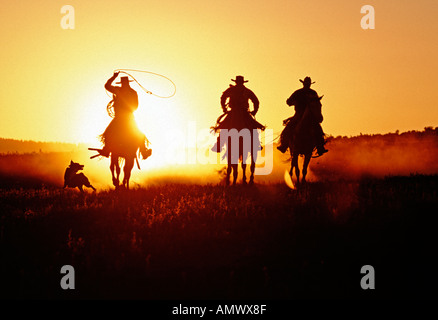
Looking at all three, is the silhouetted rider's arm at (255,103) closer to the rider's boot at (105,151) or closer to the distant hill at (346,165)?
the rider's boot at (105,151)

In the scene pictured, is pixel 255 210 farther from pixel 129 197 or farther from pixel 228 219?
pixel 129 197

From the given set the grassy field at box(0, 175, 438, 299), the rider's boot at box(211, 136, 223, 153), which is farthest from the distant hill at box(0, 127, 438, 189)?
the grassy field at box(0, 175, 438, 299)

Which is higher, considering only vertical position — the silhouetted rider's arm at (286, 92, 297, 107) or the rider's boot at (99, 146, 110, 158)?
the silhouetted rider's arm at (286, 92, 297, 107)

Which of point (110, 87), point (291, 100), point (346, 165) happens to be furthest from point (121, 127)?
A: point (346, 165)

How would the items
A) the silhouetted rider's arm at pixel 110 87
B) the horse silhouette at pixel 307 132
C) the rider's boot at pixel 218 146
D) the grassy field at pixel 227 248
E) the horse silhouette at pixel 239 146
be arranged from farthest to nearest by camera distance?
1. the rider's boot at pixel 218 146
2. the horse silhouette at pixel 239 146
3. the horse silhouette at pixel 307 132
4. the silhouetted rider's arm at pixel 110 87
5. the grassy field at pixel 227 248

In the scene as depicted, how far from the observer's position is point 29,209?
48.8 ft

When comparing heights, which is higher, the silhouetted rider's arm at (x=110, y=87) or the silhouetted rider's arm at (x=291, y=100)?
the silhouetted rider's arm at (x=110, y=87)

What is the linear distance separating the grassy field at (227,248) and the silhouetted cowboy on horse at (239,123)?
5673mm

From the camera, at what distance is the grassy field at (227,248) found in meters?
8.83

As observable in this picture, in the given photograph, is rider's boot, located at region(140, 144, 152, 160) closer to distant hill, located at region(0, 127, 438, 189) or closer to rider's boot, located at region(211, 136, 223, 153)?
rider's boot, located at region(211, 136, 223, 153)

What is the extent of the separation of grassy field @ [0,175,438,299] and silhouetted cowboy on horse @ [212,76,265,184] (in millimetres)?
5673

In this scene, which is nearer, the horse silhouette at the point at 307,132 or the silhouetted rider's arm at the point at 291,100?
the horse silhouette at the point at 307,132

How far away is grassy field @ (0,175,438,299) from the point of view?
348 inches

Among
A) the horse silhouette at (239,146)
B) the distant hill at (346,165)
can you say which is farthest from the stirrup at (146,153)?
the distant hill at (346,165)
